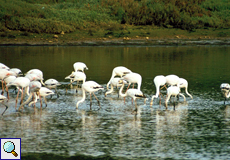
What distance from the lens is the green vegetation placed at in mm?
34469

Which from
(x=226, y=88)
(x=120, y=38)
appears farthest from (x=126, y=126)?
(x=120, y=38)

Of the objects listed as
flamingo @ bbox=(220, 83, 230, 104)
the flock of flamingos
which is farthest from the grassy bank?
flamingo @ bbox=(220, 83, 230, 104)

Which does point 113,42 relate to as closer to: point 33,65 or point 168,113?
point 33,65

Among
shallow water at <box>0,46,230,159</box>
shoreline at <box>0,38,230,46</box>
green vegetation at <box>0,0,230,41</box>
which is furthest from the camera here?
green vegetation at <box>0,0,230,41</box>

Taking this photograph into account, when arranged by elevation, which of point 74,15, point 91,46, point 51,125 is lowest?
point 51,125

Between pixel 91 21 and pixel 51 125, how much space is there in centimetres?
2703

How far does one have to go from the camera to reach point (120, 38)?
34000 mm

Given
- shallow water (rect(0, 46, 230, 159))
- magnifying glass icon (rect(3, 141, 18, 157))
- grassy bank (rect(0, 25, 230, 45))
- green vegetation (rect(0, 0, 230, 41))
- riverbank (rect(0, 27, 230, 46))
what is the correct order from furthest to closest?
green vegetation (rect(0, 0, 230, 41)), grassy bank (rect(0, 25, 230, 45)), riverbank (rect(0, 27, 230, 46)), shallow water (rect(0, 46, 230, 159)), magnifying glass icon (rect(3, 141, 18, 157))

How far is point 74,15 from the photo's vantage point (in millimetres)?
37344

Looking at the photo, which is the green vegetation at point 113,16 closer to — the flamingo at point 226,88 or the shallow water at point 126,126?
the shallow water at point 126,126

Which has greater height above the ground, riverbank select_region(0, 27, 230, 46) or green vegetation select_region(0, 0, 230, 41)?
green vegetation select_region(0, 0, 230, 41)

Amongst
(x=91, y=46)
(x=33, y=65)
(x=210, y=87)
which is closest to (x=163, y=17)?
(x=91, y=46)

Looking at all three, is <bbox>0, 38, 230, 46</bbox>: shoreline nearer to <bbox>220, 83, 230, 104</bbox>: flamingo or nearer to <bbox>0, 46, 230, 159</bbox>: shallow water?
<bbox>0, 46, 230, 159</bbox>: shallow water

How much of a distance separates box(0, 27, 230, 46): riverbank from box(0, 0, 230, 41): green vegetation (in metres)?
0.17
